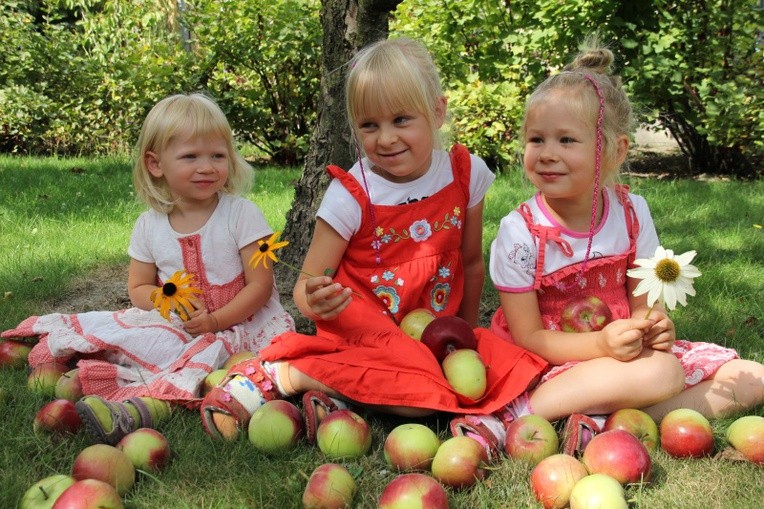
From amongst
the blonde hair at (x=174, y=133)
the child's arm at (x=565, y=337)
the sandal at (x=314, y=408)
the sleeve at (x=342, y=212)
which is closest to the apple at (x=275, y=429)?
the sandal at (x=314, y=408)

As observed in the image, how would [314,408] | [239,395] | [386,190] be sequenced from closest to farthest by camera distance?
[314,408] → [239,395] → [386,190]

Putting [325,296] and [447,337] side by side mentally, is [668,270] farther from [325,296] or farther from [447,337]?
[325,296]

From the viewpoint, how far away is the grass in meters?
2.10

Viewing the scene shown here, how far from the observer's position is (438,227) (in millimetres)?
2943

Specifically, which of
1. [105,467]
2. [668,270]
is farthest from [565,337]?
[105,467]

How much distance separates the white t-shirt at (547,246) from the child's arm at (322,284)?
0.54 m

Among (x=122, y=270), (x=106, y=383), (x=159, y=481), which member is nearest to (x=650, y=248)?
(x=159, y=481)

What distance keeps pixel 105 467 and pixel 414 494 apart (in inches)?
31.8

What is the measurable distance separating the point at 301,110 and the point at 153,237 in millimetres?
5742

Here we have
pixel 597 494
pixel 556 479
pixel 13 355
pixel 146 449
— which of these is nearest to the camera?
→ pixel 597 494

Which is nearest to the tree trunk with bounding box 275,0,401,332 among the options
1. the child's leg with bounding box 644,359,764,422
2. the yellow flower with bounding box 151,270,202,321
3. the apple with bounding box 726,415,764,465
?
the yellow flower with bounding box 151,270,202,321

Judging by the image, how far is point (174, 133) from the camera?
3111 mm

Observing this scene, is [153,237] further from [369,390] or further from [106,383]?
[369,390]

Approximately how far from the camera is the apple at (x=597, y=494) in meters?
1.92
